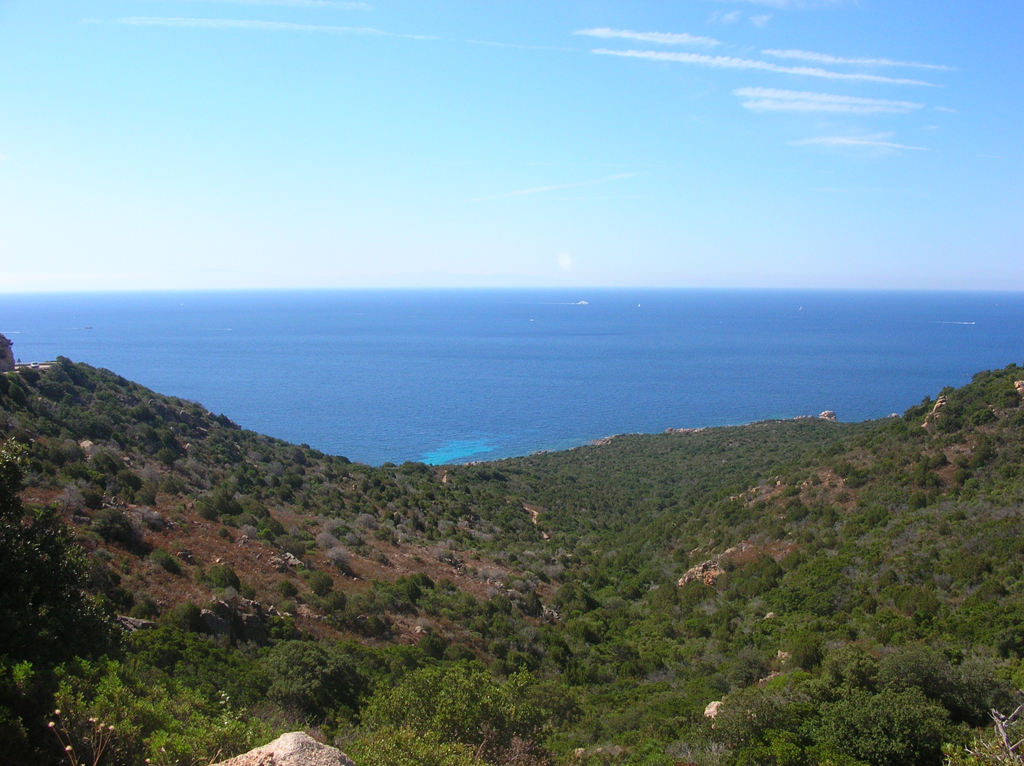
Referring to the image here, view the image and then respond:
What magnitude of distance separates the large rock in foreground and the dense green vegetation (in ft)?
1.96

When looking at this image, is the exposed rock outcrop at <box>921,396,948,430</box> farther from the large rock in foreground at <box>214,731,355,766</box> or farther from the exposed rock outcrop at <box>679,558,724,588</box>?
the large rock in foreground at <box>214,731,355,766</box>

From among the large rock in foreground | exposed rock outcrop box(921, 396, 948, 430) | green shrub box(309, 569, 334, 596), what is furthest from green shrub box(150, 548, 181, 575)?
exposed rock outcrop box(921, 396, 948, 430)

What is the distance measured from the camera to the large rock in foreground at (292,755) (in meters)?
5.84

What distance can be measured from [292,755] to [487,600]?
1345 centimetres

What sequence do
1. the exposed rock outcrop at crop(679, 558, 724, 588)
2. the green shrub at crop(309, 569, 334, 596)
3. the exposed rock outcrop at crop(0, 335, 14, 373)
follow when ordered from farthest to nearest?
the exposed rock outcrop at crop(0, 335, 14, 373)
the exposed rock outcrop at crop(679, 558, 724, 588)
the green shrub at crop(309, 569, 334, 596)

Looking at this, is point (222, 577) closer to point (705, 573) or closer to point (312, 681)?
point (312, 681)

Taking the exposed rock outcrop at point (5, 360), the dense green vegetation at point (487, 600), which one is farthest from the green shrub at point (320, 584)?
the exposed rock outcrop at point (5, 360)

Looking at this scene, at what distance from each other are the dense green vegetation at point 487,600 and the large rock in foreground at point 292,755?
0.60 metres

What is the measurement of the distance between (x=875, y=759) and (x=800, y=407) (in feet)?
248

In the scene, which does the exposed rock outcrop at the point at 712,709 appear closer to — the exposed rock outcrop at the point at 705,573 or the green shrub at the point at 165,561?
the exposed rock outcrop at the point at 705,573

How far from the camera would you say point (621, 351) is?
5241 inches

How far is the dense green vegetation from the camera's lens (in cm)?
794

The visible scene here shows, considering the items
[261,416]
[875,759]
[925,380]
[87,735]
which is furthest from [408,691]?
[925,380]

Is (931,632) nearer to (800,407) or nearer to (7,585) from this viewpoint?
(7,585)
